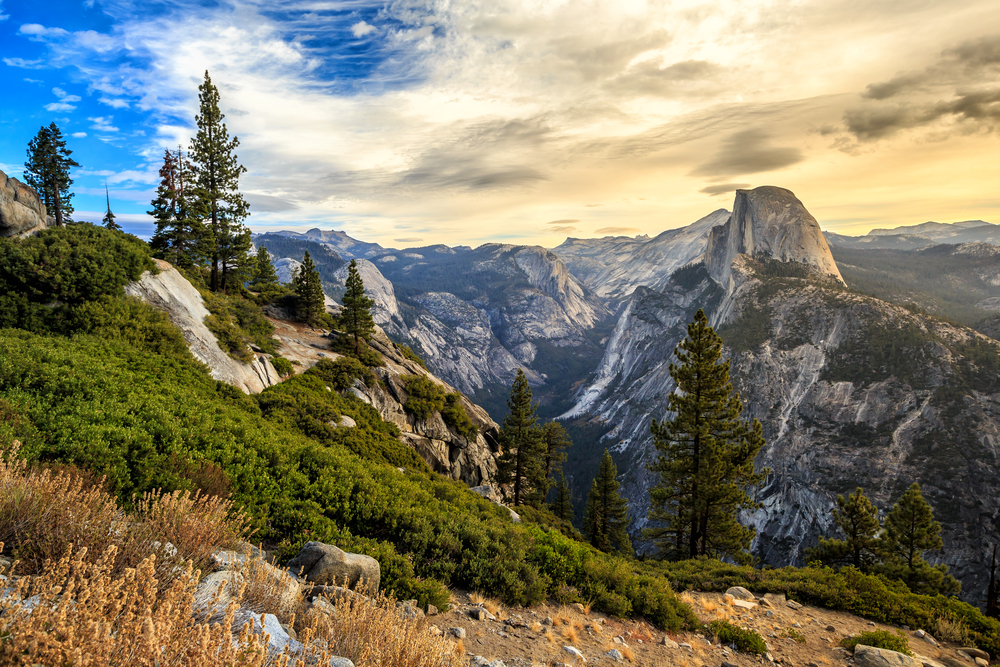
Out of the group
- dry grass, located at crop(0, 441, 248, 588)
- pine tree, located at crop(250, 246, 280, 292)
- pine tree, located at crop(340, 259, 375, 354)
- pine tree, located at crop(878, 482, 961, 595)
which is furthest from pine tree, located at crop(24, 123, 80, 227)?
pine tree, located at crop(878, 482, 961, 595)

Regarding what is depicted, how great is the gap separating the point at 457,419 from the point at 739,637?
96.8ft

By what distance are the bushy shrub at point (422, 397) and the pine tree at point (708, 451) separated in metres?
18.2

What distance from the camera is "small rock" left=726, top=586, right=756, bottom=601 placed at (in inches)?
496

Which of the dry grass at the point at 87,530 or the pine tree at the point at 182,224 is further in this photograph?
the pine tree at the point at 182,224

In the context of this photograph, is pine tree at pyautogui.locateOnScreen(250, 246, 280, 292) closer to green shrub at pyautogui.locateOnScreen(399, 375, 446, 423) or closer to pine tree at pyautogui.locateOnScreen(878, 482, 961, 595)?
green shrub at pyautogui.locateOnScreen(399, 375, 446, 423)

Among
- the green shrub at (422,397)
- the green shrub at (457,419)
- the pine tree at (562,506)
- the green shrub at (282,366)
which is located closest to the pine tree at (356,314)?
Answer: the green shrub at (422,397)

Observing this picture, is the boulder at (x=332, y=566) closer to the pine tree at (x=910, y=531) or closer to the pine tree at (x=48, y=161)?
the pine tree at (x=910, y=531)

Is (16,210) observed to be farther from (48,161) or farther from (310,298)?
(48,161)

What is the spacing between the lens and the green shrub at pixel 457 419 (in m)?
37.0

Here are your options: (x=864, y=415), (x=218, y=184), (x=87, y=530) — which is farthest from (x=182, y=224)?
(x=864, y=415)

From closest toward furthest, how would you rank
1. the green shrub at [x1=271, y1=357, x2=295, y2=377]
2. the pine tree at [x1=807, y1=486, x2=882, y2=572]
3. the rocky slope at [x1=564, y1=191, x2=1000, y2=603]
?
the green shrub at [x1=271, y1=357, x2=295, y2=377] < the pine tree at [x1=807, y1=486, x2=882, y2=572] < the rocky slope at [x1=564, y1=191, x2=1000, y2=603]

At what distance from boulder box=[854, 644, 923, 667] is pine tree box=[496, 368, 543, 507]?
31.9 meters

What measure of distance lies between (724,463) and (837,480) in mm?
119660

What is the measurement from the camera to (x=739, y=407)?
939 inches
